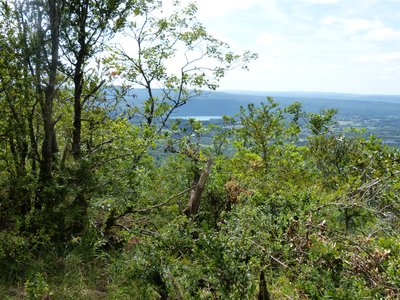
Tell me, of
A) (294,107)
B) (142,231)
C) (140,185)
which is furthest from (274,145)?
(142,231)

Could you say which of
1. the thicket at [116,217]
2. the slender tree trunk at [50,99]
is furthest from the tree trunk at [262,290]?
the slender tree trunk at [50,99]

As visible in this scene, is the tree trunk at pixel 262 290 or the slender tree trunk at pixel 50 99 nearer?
the tree trunk at pixel 262 290

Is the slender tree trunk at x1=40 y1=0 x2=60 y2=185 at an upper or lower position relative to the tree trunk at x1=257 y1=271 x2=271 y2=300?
upper

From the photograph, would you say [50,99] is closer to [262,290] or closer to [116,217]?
[116,217]

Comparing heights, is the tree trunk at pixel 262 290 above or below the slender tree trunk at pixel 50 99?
below

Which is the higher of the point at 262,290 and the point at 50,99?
the point at 50,99

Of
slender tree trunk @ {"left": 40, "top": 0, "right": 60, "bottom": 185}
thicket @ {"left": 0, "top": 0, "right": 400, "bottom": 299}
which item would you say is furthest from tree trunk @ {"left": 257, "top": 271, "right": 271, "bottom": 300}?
slender tree trunk @ {"left": 40, "top": 0, "right": 60, "bottom": 185}

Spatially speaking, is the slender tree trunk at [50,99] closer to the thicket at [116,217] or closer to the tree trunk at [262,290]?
the thicket at [116,217]

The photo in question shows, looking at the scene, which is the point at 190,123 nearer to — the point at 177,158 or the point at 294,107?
the point at 177,158

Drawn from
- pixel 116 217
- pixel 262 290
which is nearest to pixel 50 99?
pixel 116 217

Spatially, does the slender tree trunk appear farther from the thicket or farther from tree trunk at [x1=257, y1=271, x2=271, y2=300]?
tree trunk at [x1=257, y1=271, x2=271, y2=300]

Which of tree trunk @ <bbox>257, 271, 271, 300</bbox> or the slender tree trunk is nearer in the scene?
tree trunk @ <bbox>257, 271, 271, 300</bbox>

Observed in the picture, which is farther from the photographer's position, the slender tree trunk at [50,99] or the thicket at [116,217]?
the slender tree trunk at [50,99]

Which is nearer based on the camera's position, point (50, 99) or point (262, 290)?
point (262, 290)
